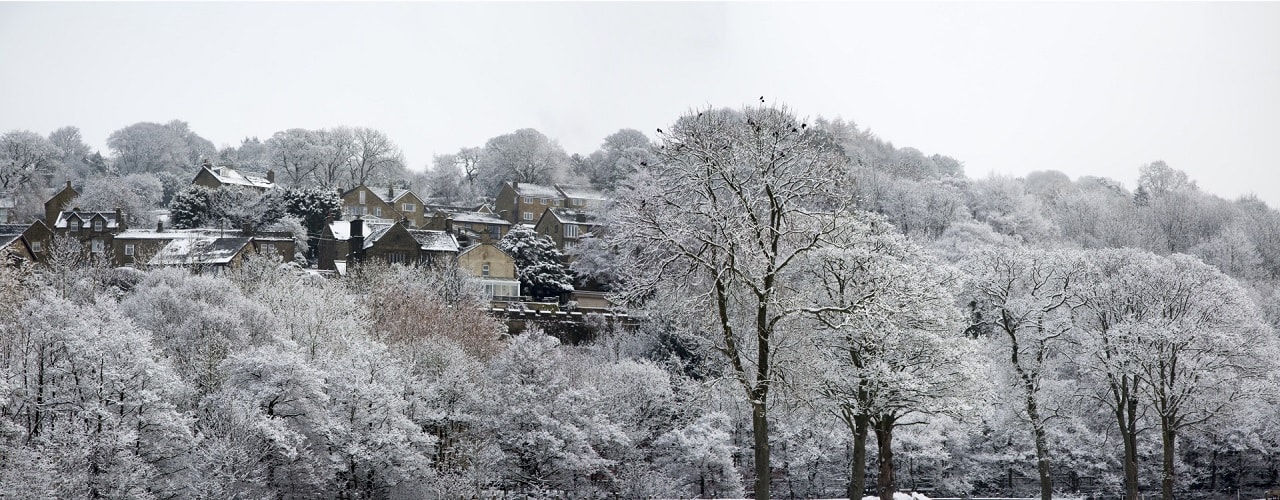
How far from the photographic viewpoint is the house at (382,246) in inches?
2436

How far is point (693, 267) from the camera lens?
783 inches

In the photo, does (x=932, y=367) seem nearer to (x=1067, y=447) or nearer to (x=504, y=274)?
(x=1067, y=447)

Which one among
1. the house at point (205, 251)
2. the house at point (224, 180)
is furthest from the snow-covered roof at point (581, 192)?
the house at point (205, 251)

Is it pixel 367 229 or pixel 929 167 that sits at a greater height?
pixel 929 167

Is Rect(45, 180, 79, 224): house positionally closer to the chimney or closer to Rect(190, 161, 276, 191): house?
Rect(190, 161, 276, 191): house

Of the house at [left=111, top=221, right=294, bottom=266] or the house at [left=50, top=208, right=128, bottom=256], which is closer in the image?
the house at [left=111, top=221, right=294, bottom=266]

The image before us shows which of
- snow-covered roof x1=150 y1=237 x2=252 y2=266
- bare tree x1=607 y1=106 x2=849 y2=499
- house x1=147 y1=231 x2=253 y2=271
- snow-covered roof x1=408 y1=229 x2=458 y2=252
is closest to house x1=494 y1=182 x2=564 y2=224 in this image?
snow-covered roof x1=408 y1=229 x2=458 y2=252

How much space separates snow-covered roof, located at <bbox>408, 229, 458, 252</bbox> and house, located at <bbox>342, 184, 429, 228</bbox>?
1610 centimetres

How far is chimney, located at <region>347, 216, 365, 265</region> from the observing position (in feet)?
205

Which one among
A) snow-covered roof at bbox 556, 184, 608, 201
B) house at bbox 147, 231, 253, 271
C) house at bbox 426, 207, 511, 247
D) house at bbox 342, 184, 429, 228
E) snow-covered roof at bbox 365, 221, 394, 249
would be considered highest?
snow-covered roof at bbox 556, 184, 608, 201

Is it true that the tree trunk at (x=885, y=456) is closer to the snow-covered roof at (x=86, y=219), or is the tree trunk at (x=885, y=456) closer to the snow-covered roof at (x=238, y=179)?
the snow-covered roof at (x=86, y=219)

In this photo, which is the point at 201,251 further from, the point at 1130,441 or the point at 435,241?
the point at 1130,441

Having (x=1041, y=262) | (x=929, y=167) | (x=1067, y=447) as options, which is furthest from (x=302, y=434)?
(x=929, y=167)

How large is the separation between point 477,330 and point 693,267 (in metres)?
26.0
